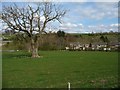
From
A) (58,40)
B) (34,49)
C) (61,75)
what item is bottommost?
(61,75)

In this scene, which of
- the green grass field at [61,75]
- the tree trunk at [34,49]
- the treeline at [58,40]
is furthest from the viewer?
the treeline at [58,40]

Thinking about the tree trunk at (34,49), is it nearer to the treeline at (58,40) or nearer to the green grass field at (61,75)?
the treeline at (58,40)

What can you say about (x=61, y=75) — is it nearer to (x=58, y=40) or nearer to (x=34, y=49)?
(x=34, y=49)

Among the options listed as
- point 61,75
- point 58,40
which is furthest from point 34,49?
point 58,40

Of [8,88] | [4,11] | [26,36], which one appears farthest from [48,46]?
[8,88]

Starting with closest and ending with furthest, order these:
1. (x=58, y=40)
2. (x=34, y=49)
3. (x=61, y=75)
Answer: (x=61, y=75) → (x=34, y=49) → (x=58, y=40)

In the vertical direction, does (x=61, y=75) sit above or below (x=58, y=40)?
below

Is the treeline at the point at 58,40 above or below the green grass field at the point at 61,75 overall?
above

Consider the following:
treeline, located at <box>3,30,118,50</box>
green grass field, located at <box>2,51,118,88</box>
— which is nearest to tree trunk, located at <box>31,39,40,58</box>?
treeline, located at <box>3,30,118,50</box>

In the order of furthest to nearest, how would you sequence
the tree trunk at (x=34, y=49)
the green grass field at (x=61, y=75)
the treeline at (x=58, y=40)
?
1. the treeline at (x=58, y=40)
2. the tree trunk at (x=34, y=49)
3. the green grass field at (x=61, y=75)

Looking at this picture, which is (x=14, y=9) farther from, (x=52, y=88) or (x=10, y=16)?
(x=52, y=88)

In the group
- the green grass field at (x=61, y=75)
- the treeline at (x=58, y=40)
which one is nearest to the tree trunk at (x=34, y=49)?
the treeline at (x=58, y=40)

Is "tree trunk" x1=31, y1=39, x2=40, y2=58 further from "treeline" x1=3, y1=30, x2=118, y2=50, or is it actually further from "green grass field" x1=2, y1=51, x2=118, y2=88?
"green grass field" x1=2, y1=51, x2=118, y2=88

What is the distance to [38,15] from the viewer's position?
6219 centimetres
